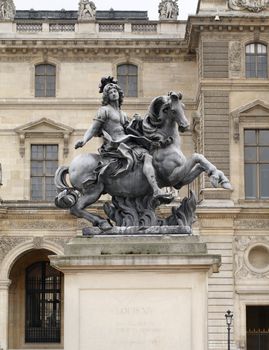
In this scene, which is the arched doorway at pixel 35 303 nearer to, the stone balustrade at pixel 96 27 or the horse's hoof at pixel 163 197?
the stone balustrade at pixel 96 27

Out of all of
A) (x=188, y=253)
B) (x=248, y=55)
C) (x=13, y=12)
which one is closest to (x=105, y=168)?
(x=188, y=253)

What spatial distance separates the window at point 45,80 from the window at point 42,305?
8029mm

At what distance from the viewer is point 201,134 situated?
40531 mm

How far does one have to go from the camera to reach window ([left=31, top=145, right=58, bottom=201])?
43281 mm

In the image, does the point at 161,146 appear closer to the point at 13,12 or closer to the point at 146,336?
the point at 146,336

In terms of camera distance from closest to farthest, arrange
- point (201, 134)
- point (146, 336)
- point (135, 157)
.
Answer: point (146, 336)
point (135, 157)
point (201, 134)

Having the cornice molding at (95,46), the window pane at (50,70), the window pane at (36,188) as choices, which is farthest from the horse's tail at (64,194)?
the window pane at (50,70)

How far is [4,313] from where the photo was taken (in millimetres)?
40031

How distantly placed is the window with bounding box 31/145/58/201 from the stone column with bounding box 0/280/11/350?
462 cm

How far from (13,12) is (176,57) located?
8.36 m

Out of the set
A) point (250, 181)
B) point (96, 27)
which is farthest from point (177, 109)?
point (96, 27)

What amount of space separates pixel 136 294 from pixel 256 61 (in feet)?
98.9

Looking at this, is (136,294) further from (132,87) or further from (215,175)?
(132,87)

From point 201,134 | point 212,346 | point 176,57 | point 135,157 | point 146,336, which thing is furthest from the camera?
point 176,57
